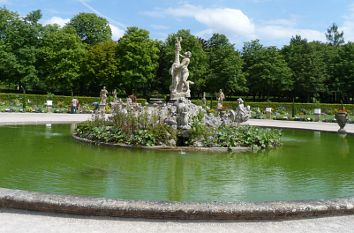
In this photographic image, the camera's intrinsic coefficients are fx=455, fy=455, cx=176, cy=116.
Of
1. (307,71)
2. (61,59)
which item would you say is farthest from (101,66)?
(307,71)

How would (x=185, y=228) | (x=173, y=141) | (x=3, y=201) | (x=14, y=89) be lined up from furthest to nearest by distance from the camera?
(x=14, y=89)
(x=173, y=141)
(x=3, y=201)
(x=185, y=228)

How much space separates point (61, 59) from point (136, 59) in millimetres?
10099

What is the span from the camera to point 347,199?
677 centimetres

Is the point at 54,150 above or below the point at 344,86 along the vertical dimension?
below

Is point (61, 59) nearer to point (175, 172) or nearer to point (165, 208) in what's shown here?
point (175, 172)

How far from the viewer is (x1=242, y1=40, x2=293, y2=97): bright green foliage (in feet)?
214

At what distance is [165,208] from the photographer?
19.9 ft

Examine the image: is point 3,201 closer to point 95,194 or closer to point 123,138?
point 95,194

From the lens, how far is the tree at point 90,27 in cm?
7125

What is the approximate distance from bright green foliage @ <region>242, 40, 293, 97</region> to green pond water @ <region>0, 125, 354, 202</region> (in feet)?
164

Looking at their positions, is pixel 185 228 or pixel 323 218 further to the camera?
pixel 323 218

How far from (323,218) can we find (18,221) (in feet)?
13.6

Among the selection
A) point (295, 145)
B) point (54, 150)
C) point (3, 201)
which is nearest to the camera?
point (3, 201)

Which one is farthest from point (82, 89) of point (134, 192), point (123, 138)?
point (134, 192)
